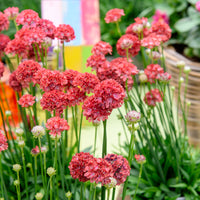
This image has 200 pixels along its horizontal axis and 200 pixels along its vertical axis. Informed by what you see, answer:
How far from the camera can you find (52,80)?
1.76 feet

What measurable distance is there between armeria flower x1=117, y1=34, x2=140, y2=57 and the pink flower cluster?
27cm

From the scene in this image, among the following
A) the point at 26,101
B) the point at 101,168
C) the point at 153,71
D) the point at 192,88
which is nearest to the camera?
the point at 101,168

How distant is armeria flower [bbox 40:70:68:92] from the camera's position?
535 millimetres

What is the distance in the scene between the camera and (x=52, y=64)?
1.64 meters

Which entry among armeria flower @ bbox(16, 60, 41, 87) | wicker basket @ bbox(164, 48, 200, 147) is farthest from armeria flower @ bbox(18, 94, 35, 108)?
wicker basket @ bbox(164, 48, 200, 147)

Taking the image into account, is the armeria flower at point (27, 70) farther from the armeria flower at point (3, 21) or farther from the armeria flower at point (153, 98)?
the armeria flower at point (153, 98)

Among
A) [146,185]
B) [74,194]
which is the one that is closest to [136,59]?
[146,185]

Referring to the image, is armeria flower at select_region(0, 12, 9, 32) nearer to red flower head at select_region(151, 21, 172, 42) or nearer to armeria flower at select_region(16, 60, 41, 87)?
armeria flower at select_region(16, 60, 41, 87)

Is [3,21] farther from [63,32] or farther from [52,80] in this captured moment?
[52,80]

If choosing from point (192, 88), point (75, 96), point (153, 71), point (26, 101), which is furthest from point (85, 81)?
point (192, 88)

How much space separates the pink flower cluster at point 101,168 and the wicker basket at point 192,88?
850 millimetres

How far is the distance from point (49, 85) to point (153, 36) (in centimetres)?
26

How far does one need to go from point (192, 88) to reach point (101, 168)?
0.95m

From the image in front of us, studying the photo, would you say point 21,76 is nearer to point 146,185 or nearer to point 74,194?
point 74,194
